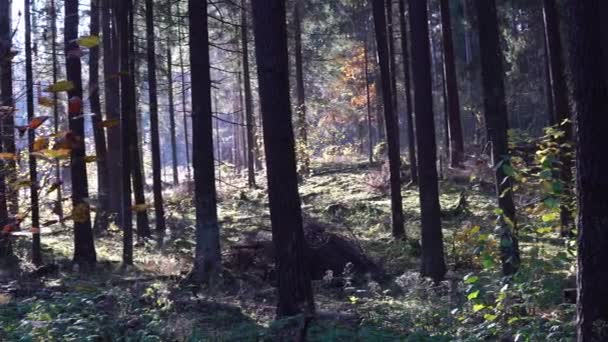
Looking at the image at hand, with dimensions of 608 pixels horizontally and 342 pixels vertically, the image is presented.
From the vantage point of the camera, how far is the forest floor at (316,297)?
7.25 metres

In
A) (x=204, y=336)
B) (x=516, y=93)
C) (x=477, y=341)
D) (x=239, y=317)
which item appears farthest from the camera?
(x=516, y=93)

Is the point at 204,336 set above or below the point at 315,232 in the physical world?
below

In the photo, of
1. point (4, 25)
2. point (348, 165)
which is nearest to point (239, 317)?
point (4, 25)

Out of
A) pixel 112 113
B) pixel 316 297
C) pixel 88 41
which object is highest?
pixel 112 113

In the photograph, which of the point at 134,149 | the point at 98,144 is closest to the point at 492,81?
the point at 134,149

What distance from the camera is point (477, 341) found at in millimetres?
6859

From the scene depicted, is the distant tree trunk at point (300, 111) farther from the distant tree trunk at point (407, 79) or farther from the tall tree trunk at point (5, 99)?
the tall tree trunk at point (5, 99)

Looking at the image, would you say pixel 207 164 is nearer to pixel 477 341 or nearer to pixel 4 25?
pixel 4 25

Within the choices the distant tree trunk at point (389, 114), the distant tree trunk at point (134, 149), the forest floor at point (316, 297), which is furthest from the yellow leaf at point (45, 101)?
the distant tree trunk at point (389, 114)

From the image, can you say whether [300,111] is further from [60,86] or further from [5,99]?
[60,86]

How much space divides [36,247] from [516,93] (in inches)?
1054

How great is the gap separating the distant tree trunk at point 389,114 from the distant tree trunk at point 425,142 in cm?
349

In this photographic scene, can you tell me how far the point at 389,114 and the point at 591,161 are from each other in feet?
38.8

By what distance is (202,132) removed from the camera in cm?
1237
